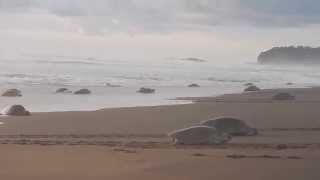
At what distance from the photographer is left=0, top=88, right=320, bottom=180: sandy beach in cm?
1580

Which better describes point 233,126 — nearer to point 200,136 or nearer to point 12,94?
point 200,136

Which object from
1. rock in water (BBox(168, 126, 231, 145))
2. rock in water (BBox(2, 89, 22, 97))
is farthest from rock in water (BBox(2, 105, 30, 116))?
rock in water (BBox(2, 89, 22, 97))

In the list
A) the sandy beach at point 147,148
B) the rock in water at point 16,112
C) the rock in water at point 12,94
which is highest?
the rock in water at point 12,94

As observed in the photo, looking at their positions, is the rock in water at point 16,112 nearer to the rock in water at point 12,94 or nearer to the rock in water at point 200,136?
the rock in water at point 200,136

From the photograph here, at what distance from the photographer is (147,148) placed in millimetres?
20516

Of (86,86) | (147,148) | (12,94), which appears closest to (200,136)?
(147,148)

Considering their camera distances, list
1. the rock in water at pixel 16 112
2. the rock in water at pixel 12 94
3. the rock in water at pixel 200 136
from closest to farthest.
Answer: the rock in water at pixel 200 136
the rock in water at pixel 16 112
the rock in water at pixel 12 94

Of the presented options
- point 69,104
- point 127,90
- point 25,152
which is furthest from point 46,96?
point 25,152

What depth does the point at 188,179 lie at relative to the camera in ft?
49.0

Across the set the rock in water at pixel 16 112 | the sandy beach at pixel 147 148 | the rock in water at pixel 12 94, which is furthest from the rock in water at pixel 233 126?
the rock in water at pixel 12 94

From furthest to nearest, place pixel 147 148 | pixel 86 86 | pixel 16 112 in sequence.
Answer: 1. pixel 86 86
2. pixel 16 112
3. pixel 147 148

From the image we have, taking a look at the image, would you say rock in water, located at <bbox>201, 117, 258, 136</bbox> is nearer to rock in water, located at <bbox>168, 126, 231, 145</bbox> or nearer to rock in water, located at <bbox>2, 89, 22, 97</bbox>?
rock in water, located at <bbox>168, 126, 231, 145</bbox>

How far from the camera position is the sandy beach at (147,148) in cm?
1580

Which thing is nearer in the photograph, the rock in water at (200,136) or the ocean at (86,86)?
the rock in water at (200,136)
